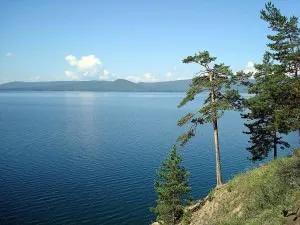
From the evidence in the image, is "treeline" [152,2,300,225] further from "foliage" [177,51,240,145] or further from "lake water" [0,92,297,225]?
"lake water" [0,92,297,225]

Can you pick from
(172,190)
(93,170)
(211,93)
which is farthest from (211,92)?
(93,170)

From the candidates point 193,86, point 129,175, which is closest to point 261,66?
point 193,86

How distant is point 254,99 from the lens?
32.3 meters

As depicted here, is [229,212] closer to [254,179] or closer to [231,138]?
[254,179]

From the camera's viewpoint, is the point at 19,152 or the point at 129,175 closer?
the point at 129,175

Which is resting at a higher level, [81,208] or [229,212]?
[229,212]

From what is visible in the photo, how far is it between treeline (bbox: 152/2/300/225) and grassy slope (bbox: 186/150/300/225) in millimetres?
3234

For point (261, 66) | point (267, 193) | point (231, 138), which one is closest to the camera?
point (267, 193)

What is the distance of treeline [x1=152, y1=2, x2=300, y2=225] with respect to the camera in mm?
27484

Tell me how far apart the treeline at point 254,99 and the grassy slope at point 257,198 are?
10.6 ft

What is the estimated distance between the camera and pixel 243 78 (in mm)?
33781

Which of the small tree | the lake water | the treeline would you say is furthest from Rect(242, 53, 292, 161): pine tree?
the lake water

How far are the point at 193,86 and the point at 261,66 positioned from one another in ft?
28.7

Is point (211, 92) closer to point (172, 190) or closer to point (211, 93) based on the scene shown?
point (211, 93)
